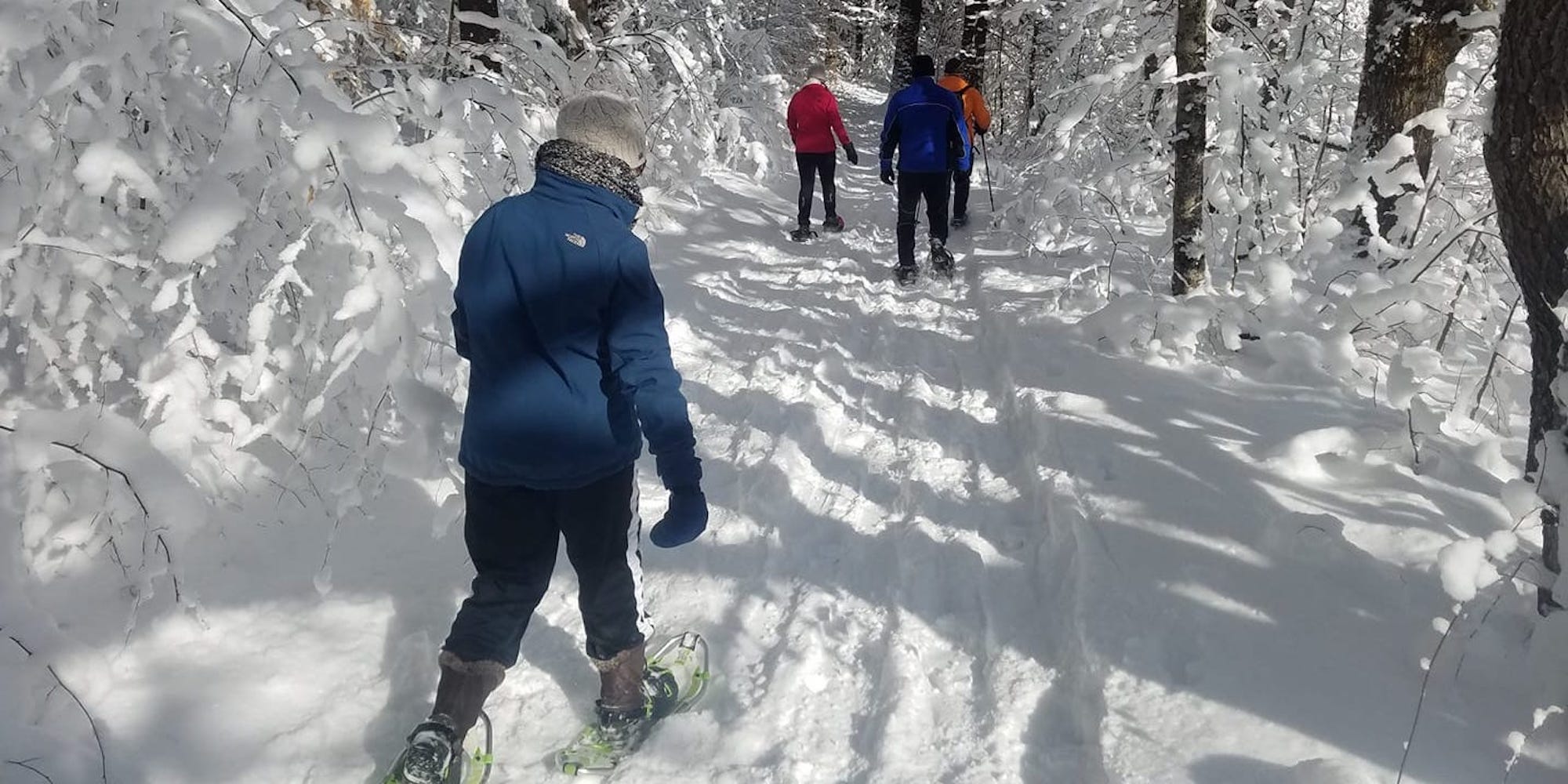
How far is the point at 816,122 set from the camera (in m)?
9.05

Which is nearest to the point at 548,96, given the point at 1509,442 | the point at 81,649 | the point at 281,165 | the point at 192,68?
the point at 192,68

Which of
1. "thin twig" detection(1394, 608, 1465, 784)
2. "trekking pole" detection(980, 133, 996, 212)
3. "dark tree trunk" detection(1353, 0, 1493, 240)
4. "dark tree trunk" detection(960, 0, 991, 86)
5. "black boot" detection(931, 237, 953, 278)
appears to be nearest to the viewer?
"thin twig" detection(1394, 608, 1465, 784)

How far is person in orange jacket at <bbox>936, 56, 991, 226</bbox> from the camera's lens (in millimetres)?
8969

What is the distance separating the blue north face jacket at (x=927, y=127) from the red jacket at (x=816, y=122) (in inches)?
71.5

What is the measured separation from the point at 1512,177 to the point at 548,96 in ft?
21.8

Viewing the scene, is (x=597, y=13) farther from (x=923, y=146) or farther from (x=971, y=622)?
(x=971, y=622)

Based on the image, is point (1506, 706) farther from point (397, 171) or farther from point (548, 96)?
point (548, 96)

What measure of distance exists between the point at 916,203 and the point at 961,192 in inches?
87.4

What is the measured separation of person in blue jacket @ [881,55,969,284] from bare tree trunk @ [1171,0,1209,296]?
95.0 inches

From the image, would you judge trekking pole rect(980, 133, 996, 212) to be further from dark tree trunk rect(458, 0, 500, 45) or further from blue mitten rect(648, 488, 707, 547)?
blue mitten rect(648, 488, 707, 547)

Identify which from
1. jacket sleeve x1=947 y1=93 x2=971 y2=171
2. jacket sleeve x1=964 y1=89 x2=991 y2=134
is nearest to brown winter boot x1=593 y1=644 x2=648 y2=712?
jacket sleeve x1=947 y1=93 x2=971 y2=171

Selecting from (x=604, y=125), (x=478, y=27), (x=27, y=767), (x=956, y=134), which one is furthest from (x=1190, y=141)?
(x=478, y=27)

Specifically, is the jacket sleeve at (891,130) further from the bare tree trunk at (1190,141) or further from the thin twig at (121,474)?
the thin twig at (121,474)

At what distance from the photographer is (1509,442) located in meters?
3.25
